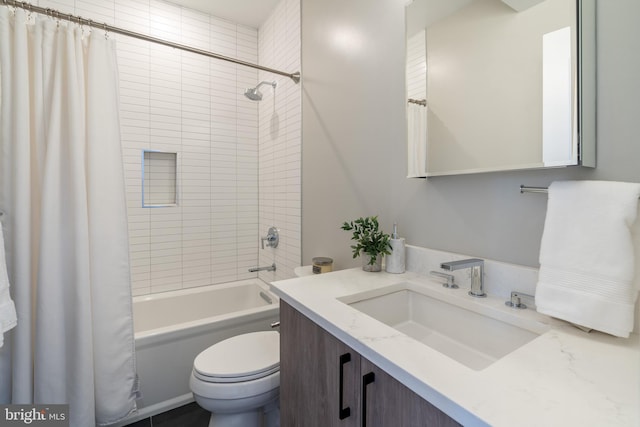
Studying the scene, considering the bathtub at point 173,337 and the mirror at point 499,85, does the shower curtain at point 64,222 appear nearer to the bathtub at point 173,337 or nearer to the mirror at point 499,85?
the bathtub at point 173,337

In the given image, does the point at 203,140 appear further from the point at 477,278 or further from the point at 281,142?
the point at 477,278

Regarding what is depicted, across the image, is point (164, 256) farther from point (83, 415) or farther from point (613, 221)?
point (613, 221)

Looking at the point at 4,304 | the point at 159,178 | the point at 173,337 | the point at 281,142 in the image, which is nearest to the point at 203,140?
the point at 159,178

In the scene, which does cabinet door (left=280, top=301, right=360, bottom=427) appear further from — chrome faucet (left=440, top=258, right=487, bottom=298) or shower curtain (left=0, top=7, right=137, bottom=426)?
shower curtain (left=0, top=7, right=137, bottom=426)

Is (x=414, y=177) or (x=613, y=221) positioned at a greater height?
(x=414, y=177)

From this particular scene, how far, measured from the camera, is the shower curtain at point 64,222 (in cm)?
121

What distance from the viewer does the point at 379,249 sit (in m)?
1.16

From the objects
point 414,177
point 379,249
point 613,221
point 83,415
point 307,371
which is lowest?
point 83,415

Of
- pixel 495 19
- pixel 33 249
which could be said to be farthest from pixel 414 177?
pixel 33 249

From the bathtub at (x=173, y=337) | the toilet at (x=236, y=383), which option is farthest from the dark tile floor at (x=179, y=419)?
the toilet at (x=236, y=383)

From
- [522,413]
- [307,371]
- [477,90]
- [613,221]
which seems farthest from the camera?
[477,90]

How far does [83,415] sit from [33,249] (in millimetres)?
782

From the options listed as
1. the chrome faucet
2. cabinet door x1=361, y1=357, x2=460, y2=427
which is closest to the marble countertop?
cabinet door x1=361, y1=357, x2=460, y2=427

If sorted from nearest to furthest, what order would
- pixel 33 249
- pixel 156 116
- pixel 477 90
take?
pixel 477 90
pixel 33 249
pixel 156 116
